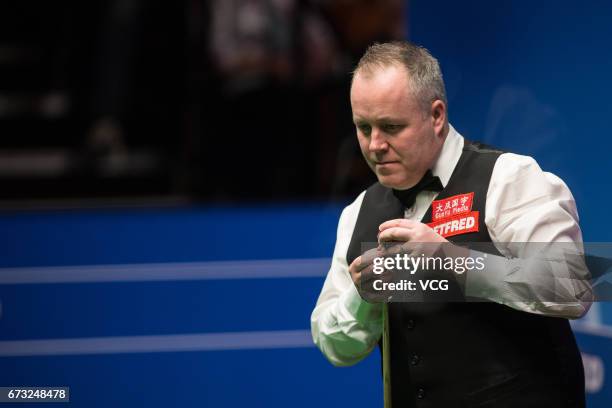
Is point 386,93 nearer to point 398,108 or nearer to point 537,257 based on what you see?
point 398,108

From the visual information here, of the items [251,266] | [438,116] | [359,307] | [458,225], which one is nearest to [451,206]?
[458,225]

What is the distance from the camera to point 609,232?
2336mm

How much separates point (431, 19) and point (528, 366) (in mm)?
1374

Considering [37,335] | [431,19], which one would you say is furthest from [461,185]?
[37,335]

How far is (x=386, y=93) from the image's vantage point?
2006 mm

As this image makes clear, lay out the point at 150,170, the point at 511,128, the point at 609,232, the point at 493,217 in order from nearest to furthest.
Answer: the point at 493,217
the point at 609,232
the point at 511,128
the point at 150,170

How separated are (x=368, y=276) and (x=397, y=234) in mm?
134

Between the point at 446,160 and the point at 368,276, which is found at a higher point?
the point at 446,160

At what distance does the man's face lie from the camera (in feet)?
6.59

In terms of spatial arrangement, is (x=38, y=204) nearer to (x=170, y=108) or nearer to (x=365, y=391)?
(x=170, y=108)

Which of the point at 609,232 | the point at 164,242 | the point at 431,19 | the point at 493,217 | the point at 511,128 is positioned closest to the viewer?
the point at 493,217

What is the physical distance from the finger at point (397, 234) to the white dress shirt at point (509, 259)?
0.14 m

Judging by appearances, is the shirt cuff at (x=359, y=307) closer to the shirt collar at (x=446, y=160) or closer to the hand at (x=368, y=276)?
the hand at (x=368, y=276)

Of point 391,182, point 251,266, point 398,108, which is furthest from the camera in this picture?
point 251,266
